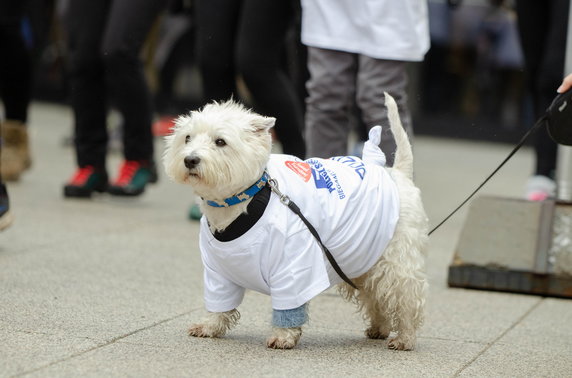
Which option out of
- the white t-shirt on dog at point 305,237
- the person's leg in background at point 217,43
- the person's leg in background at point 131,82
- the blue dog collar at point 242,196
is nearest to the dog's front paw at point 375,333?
the white t-shirt on dog at point 305,237

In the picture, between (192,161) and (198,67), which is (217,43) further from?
(192,161)

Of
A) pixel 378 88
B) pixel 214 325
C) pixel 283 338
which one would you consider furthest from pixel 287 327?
pixel 378 88

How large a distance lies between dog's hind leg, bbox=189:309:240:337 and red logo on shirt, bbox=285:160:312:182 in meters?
0.56

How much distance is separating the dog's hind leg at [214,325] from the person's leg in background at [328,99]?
1.51m

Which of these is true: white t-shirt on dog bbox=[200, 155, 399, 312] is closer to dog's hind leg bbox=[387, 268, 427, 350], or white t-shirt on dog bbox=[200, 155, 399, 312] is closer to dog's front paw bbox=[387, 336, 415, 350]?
dog's hind leg bbox=[387, 268, 427, 350]

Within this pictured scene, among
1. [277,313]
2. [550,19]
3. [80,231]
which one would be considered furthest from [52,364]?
[550,19]

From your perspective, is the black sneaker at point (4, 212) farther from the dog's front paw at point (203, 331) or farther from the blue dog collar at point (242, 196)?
the blue dog collar at point (242, 196)

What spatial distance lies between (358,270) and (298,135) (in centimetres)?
207

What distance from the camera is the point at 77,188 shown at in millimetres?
6562

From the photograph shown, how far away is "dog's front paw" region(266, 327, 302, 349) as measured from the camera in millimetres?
3586

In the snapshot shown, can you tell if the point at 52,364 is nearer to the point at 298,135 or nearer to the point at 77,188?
the point at 298,135

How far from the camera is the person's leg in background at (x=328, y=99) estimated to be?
504 centimetres

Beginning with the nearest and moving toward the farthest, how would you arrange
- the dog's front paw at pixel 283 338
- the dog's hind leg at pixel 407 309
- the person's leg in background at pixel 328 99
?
the dog's front paw at pixel 283 338, the dog's hind leg at pixel 407 309, the person's leg in background at pixel 328 99

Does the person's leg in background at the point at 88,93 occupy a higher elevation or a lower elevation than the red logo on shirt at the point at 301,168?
lower
